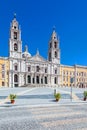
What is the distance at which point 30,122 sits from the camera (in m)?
9.43

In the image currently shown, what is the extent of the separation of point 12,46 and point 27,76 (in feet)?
50.7

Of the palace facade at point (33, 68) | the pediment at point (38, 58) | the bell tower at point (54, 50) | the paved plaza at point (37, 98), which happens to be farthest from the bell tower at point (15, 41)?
the paved plaza at point (37, 98)

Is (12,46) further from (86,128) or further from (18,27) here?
(86,128)

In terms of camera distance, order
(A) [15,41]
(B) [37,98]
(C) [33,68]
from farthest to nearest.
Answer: (C) [33,68], (A) [15,41], (B) [37,98]

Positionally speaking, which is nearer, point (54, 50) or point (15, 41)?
point (15, 41)

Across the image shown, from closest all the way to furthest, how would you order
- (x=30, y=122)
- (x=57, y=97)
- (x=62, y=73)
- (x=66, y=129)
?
(x=66, y=129) → (x=30, y=122) → (x=57, y=97) → (x=62, y=73)

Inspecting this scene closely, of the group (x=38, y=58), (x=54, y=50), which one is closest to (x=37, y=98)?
(x=38, y=58)

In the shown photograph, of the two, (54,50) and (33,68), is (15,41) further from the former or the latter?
(54,50)

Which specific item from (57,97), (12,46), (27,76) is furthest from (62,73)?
(57,97)

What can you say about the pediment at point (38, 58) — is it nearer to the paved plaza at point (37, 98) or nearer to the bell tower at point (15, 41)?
the bell tower at point (15, 41)

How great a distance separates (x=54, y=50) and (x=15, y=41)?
74.1 feet

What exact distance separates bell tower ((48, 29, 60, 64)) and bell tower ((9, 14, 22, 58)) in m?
18.7

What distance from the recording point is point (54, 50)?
88.6 meters

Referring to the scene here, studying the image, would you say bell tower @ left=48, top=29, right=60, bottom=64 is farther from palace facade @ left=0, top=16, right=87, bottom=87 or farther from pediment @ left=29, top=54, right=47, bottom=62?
pediment @ left=29, top=54, right=47, bottom=62
